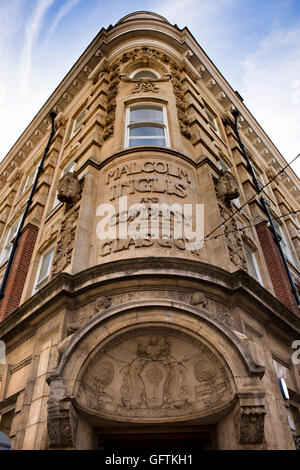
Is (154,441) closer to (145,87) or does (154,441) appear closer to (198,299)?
(198,299)

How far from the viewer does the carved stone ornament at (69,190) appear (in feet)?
37.3

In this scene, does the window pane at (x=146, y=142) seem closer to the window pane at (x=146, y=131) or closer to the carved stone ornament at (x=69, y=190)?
the window pane at (x=146, y=131)

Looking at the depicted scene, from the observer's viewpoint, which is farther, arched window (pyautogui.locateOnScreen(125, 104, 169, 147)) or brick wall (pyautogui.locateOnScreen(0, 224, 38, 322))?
arched window (pyautogui.locateOnScreen(125, 104, 169, 147))

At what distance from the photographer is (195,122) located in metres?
14.8

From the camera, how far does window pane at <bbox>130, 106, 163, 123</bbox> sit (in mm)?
14383

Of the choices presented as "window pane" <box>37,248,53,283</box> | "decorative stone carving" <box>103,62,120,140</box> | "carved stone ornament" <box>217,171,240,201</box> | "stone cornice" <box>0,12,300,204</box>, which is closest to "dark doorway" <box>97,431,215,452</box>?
"window pane" <box>37,248,53,283</box>

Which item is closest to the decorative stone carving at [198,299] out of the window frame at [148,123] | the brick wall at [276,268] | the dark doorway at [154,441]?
the dark doorway at [154,441]

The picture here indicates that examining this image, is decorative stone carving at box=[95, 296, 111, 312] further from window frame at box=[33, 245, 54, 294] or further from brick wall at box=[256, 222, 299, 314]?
brick wall at box=[256, 222, 299, 314]

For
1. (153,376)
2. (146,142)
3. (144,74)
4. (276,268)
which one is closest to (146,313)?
(153,376)

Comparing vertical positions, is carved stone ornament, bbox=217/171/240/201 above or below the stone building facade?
above

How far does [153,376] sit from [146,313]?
4.72 ft

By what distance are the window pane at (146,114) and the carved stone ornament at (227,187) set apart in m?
4.29
